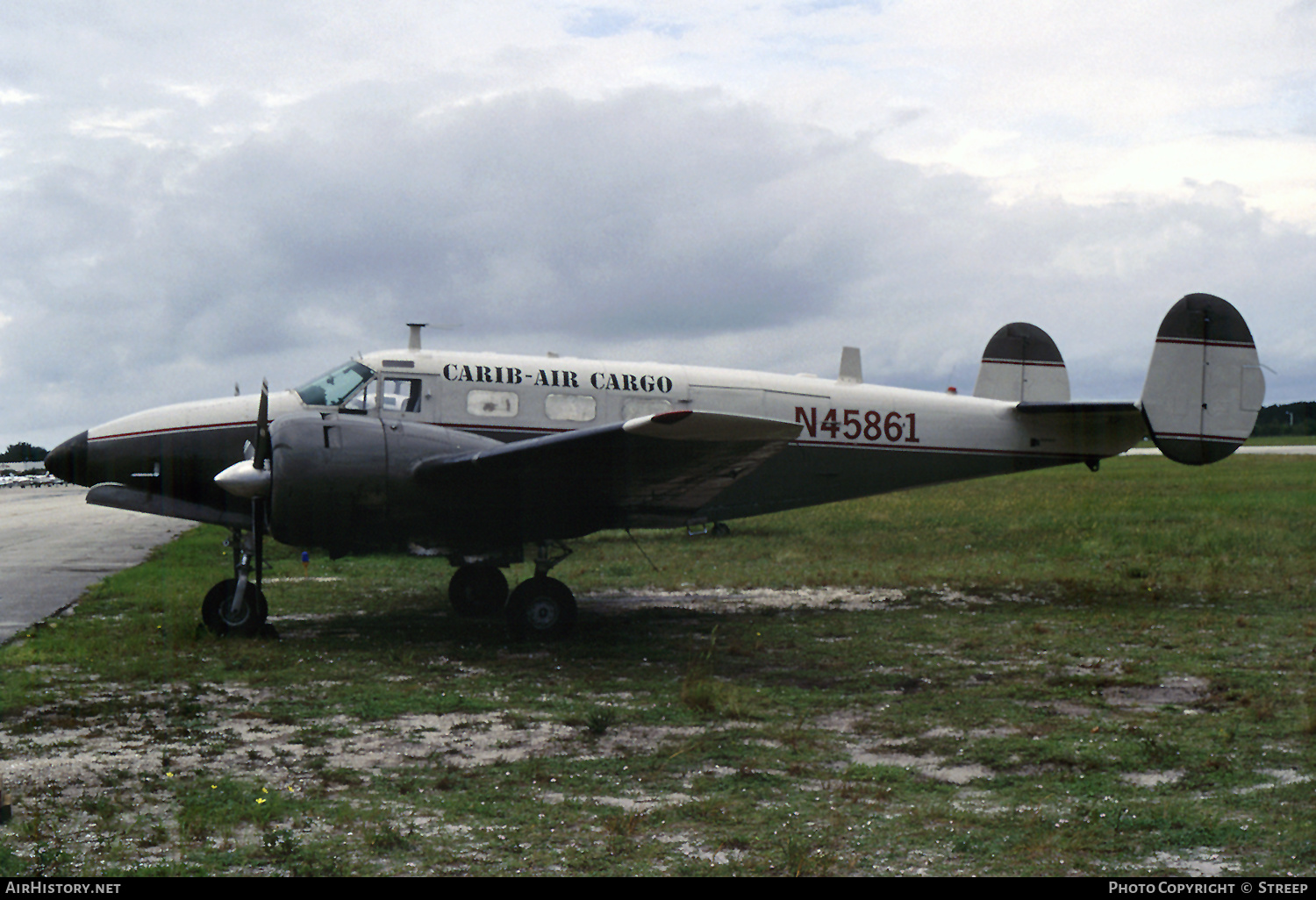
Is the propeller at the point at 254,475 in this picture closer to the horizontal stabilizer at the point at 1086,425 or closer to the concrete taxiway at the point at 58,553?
the concrete taxiway at the point at 58,553

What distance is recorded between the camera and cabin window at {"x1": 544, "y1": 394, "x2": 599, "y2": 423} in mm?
12492

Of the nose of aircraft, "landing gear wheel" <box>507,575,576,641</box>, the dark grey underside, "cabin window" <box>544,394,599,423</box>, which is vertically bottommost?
"landing gear wheel" <box>507,575,576,641</box>

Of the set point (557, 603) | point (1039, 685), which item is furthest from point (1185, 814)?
point (557, 603)

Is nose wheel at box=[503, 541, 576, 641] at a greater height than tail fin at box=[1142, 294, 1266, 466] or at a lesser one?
lesser

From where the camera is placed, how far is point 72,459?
1120 centimetres

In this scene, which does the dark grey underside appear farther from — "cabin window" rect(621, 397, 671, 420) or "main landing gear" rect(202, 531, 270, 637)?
"cabin window" rect(621, 397, 671, 420)

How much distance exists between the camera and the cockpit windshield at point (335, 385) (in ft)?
38.5

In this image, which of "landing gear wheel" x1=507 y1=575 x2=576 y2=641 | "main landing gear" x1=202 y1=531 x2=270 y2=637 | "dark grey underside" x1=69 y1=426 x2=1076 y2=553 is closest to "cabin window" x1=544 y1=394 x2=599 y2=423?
"dark grey underside" x1=69 y1=426 x2=1076 y2=553

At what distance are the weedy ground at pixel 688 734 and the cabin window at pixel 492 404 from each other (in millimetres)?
2558

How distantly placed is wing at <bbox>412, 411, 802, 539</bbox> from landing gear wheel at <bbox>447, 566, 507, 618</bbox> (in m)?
2.23

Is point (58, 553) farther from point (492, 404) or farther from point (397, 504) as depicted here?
point (397, 504)

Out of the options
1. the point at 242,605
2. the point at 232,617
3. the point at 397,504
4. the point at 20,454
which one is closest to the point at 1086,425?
the point at 397,504

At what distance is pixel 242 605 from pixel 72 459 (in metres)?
2.55
